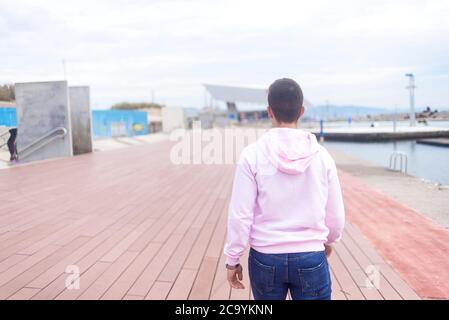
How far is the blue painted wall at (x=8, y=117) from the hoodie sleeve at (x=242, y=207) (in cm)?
1229

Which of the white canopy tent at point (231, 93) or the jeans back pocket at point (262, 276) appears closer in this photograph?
the jeans back pocket at point (262, 276)

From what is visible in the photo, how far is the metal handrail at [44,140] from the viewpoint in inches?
464

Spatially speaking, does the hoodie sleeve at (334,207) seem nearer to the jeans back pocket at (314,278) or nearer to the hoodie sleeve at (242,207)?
the jeans back pocket at (314,278)

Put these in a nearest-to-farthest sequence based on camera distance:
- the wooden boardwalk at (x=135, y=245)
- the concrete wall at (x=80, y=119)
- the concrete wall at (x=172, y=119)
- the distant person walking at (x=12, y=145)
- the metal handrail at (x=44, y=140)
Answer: the wooden boardwalk at (x=135, y=245), the distant person walking at (x=12, y=145), the metal handrail at (x=44, y=140), the concrete wall at (x=80, y=119), the concrete wall at (x=172, y=119)

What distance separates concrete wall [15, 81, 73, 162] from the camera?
11.8m

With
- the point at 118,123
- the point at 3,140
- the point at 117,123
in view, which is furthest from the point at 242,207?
the point at 118,123

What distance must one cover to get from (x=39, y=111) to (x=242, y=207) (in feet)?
40.5

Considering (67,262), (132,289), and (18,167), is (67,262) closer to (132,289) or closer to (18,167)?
(132,289)

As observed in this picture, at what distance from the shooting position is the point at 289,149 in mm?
1443

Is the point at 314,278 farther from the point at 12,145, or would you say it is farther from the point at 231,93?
the point at 231,93

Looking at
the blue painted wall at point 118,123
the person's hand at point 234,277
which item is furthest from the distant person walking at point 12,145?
the person's hand at point 234,277

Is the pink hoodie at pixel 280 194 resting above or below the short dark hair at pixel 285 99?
below

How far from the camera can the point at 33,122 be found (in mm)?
11922

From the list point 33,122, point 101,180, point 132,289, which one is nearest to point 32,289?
point 132,289
